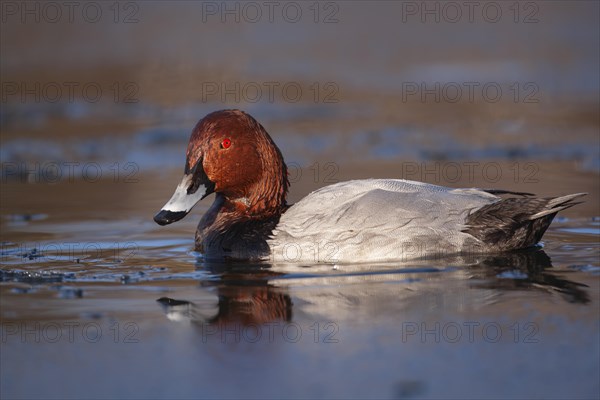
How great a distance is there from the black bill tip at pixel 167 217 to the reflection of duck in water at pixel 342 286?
0.46m

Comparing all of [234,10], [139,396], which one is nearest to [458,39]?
[234,10]

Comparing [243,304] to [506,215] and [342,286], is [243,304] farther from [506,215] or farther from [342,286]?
[506,215]

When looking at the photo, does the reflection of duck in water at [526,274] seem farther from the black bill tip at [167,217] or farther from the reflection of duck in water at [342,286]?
the black bill tip at [167,217]

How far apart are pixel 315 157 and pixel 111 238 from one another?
4.14 metres

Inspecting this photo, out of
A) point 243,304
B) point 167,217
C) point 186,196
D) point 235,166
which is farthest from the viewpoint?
point 235,166

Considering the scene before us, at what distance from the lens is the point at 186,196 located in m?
8.41

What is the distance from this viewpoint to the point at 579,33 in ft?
53.3

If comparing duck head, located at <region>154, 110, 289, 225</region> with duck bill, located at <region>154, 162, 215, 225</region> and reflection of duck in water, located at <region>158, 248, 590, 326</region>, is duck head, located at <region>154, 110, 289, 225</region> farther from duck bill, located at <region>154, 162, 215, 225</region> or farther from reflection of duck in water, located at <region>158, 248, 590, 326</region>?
reflection of duck in water, located at <region>158, 248, 590, 326</region>

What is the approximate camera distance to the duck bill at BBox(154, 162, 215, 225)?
823 centimetres

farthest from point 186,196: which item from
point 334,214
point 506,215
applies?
point 506,215

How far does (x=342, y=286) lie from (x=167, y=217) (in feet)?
5.41

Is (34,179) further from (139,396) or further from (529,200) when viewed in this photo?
(139,396)

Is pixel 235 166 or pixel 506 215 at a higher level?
pixel 235 166

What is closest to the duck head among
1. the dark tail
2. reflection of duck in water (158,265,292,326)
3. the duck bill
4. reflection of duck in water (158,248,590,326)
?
the duck bill
